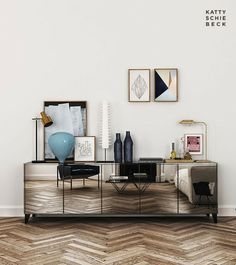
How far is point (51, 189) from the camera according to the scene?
447 centimetres

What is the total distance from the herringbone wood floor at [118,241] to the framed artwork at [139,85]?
1340mm

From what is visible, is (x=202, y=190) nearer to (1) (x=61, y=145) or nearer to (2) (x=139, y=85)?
(2) (x=139, y=85)

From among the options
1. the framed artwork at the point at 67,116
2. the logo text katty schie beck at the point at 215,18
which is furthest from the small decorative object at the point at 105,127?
the logo text katty schie beck at the point at 215,18

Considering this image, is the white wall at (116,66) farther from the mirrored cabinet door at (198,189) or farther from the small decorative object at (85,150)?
the mirrored cabinet door at (198,189)

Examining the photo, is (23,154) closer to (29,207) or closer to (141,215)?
(29,207)

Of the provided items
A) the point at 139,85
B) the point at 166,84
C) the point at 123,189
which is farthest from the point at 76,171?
the point at 166,84

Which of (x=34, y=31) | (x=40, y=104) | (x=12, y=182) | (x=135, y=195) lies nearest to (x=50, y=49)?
(x=34, y=31)

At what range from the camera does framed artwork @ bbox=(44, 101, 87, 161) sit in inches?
192

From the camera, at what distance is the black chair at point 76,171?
4.48 metres

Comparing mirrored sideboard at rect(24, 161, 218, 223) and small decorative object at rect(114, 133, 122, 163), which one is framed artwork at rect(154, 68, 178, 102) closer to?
small decorative object at rect(114, 133, 122, 163)

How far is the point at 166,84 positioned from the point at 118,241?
1.92 metres

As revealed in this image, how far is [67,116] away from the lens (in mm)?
4875

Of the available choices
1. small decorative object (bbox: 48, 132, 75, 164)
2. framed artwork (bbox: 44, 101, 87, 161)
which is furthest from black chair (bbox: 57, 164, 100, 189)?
framed artwork (bbox: 44, 101, 87, 161)

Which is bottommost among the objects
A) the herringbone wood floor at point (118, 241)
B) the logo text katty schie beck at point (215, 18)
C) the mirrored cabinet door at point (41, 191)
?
the herringbone wood floor at point (118, 241)
